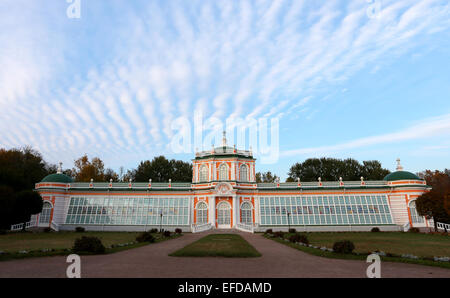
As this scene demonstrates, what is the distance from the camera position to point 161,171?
73438 millimetres

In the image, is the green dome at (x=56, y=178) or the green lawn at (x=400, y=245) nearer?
the green lawn at (x=400, y=245)

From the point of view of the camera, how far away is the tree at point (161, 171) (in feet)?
238

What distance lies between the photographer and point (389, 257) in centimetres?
1450

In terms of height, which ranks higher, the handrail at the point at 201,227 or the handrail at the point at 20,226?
the handrail at the point at 20,226

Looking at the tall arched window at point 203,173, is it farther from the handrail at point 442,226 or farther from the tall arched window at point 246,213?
the handrail at point 442,226

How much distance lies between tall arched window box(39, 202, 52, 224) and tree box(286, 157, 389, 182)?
58447mm

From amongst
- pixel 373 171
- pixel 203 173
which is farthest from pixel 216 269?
pixel 373 171

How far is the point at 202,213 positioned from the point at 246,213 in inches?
302

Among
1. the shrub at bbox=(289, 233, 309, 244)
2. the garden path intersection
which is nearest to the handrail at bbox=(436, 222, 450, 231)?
the shrub at bbox=(289, 233, 309, 244)

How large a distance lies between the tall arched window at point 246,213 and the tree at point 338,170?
31191 millimetres

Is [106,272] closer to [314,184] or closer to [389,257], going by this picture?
[389,257]

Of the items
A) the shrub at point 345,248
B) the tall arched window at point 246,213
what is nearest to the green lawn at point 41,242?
the shrub at point 345,248
